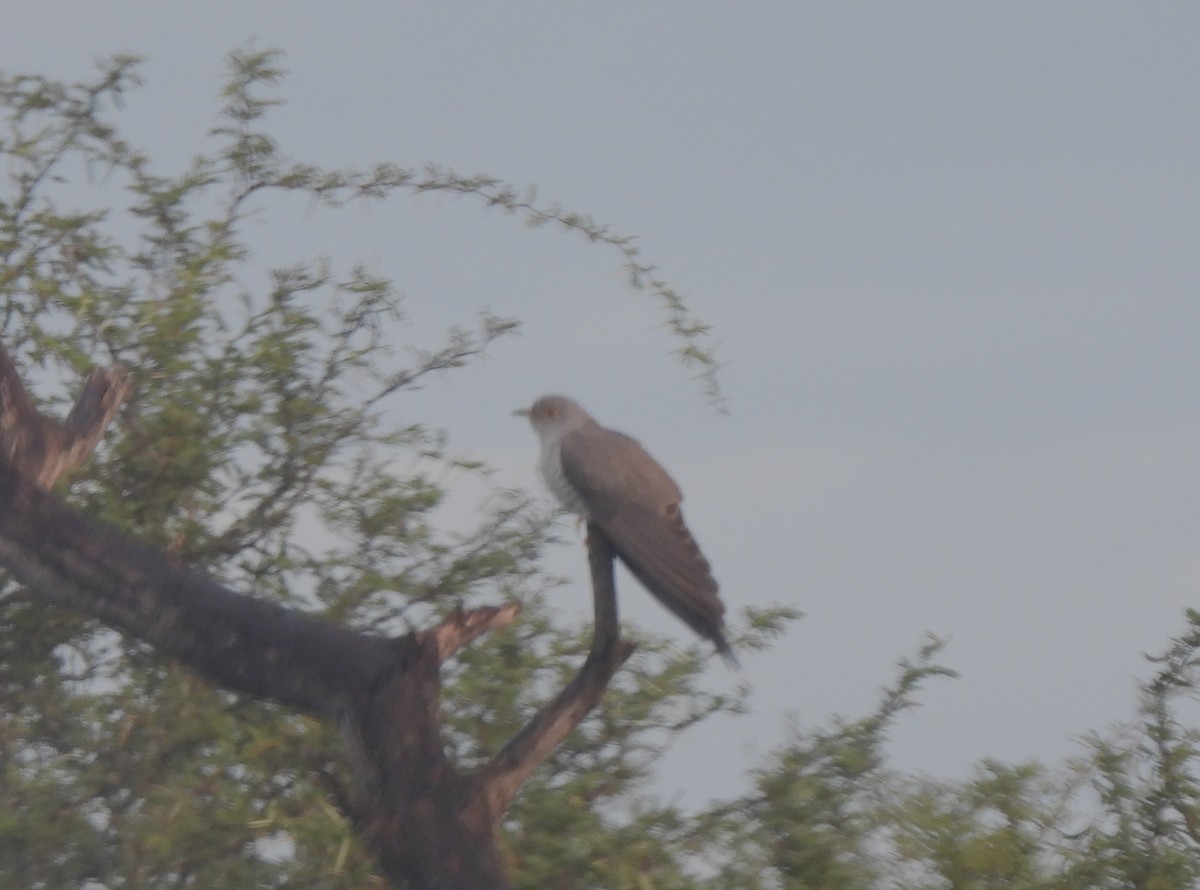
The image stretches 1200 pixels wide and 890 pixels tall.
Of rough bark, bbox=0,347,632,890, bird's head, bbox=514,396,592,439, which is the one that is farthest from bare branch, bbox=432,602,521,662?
bird's head, bbox=514,396,592,439

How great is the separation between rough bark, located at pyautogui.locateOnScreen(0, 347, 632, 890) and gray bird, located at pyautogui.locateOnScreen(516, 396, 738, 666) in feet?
0.88

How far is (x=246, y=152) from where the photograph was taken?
6.43 metres

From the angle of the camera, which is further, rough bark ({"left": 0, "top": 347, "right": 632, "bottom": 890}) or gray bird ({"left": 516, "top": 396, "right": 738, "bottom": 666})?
gray bird ({"left": 516, "top": 396, "right": 738, "bottom": 666})

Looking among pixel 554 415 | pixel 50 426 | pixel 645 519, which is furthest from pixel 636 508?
pixel 50 426

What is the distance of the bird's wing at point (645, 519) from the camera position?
5000mm

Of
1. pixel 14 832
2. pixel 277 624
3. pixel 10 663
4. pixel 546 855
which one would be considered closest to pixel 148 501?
pixel 10 663

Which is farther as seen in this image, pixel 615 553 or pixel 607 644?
pixel 615 553

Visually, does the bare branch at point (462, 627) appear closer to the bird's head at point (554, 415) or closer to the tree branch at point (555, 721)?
the tree branch at point (555, 721)

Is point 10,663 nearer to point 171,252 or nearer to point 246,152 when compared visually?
point 171,252

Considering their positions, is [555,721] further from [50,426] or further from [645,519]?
[50,426]

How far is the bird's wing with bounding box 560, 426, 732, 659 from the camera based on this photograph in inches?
197

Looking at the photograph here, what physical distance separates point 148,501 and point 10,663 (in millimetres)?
733

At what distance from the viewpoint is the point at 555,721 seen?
4367 mm

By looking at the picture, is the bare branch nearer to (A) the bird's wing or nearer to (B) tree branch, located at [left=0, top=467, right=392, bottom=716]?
(B) tree branch, located at [left=0, top=467, right=392, bottom=716]
